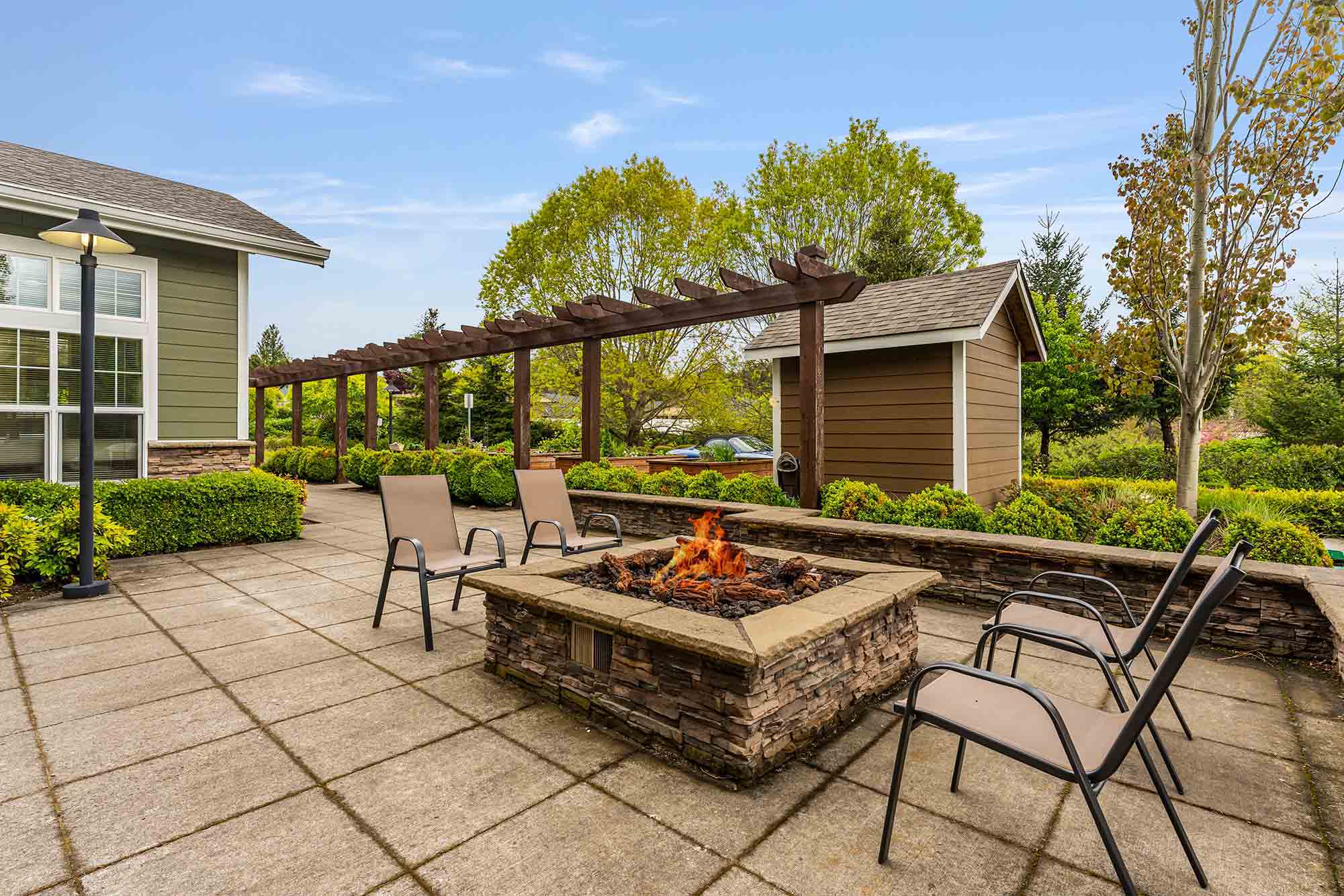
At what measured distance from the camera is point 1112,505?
18.8 feet

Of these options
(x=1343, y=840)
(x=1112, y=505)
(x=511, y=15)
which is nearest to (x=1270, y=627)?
(x=1343, y=840)

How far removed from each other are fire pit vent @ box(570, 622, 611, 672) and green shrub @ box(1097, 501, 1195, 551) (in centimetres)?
356

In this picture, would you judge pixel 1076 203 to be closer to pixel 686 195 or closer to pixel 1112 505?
pixel 686 195

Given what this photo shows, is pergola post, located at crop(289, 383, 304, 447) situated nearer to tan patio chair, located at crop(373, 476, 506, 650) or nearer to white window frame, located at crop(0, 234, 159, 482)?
white window frame, located at crop(0, 234, 159, 482)

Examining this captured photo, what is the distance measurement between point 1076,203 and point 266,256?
19371 mm

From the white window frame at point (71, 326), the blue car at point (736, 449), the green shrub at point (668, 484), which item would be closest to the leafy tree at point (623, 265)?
the blue car at point (736, 449)

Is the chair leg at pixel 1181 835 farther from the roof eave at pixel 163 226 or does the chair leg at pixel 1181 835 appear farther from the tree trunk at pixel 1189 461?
the roof eave at pixel 163 226

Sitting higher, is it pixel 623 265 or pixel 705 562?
pixel 623 265

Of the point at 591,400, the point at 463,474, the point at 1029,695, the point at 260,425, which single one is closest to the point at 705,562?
the point at 1029,695

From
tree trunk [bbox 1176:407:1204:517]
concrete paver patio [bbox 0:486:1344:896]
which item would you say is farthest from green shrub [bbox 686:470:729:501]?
tree trunk [bbox 1176:407:1204:517]

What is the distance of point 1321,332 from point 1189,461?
32.3 ft

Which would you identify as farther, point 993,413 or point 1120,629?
point 993,413

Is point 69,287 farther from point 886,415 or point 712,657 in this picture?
point 886,415

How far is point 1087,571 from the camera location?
159 inches
